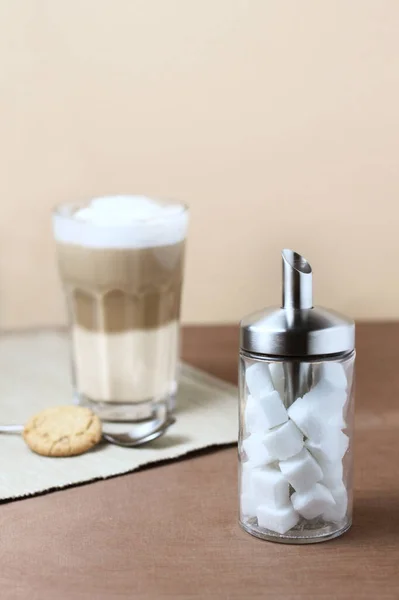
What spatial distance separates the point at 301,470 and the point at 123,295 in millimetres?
397

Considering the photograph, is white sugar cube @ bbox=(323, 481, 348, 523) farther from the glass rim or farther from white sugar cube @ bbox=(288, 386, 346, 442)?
the glass rim

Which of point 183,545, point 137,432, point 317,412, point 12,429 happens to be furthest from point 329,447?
point 12,429

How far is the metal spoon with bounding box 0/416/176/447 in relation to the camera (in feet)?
3.07

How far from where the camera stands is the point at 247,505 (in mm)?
728

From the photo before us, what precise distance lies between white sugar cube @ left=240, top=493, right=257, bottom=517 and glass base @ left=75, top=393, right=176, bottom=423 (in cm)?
32

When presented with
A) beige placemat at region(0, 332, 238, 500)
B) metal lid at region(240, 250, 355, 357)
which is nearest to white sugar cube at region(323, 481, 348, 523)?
metal lid at region(240, 250, 355, 357)

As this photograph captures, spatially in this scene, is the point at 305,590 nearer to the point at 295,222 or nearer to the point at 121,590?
the point at 121,590

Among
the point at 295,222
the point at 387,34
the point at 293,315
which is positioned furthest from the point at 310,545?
the point at 387,34

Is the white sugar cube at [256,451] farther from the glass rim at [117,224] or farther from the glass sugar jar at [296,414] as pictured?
the glass rim at [117,224]

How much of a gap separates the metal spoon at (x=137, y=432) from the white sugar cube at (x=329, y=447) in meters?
0.27

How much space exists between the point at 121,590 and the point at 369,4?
3.63 feet

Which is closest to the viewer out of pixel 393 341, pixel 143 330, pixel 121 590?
pixel 121 590

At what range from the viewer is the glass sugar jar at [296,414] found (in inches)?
27.1

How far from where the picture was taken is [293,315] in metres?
0.69
